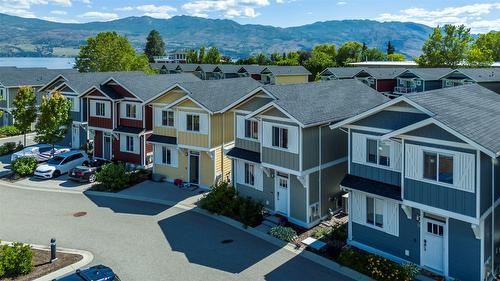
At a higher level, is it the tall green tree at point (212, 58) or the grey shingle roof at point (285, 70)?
the tall green tree at point (212, 58)

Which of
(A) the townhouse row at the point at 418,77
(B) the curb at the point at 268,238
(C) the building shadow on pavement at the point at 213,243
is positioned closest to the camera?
(B) the curb at the point at 268,238

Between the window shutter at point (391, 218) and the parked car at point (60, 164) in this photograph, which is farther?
the parked car at point (60, 164)

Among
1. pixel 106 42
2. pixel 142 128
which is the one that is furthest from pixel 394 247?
pixel 106 42

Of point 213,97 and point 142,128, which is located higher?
point 213,97

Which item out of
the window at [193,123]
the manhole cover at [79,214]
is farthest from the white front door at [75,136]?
the manhole cover at [79,214]

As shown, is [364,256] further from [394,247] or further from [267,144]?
[267,144]

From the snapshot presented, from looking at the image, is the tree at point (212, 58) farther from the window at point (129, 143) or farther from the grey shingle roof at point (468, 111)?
the grey shingle roof at point (468, 111)

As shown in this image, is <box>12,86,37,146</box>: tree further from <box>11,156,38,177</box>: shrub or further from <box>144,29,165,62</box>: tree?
<box>144,29,165,62</box>: tree

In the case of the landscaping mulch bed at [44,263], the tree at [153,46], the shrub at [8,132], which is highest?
the tree at [153,46]

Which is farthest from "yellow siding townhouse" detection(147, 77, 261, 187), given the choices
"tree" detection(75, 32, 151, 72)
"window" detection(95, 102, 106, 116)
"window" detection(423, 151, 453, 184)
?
"tree" detection(75, 32, 151, 72)
